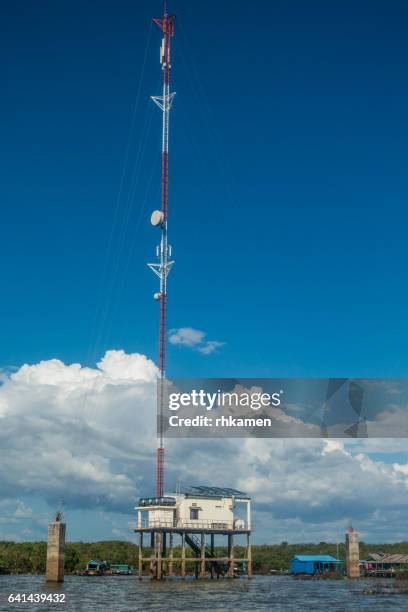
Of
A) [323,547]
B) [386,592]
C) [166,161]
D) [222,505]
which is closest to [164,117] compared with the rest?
[166,161]

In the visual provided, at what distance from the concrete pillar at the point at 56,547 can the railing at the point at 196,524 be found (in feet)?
48.2

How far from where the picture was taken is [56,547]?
73.8 meters

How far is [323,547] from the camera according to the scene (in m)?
199

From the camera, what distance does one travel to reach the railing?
295 feet

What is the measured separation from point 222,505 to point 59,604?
39.4 meters

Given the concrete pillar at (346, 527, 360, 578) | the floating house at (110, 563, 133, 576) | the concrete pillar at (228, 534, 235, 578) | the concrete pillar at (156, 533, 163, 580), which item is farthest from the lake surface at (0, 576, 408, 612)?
the floating house at (110, 563, 133, 576)

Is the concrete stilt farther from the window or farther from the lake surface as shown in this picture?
the lake surface

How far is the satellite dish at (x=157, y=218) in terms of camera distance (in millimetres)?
85062

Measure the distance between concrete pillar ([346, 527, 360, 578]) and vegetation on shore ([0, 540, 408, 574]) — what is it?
36.6m

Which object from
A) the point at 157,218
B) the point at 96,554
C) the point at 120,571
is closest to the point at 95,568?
the point at 120,571

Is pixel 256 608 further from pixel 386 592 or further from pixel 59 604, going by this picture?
pixel 386 592

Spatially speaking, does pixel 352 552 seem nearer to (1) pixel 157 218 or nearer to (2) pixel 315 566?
(2) pixel 315 566

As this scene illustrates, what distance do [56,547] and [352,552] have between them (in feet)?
160

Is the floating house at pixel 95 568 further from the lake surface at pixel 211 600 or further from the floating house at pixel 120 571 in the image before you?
the lake surface at pixel 211 600
